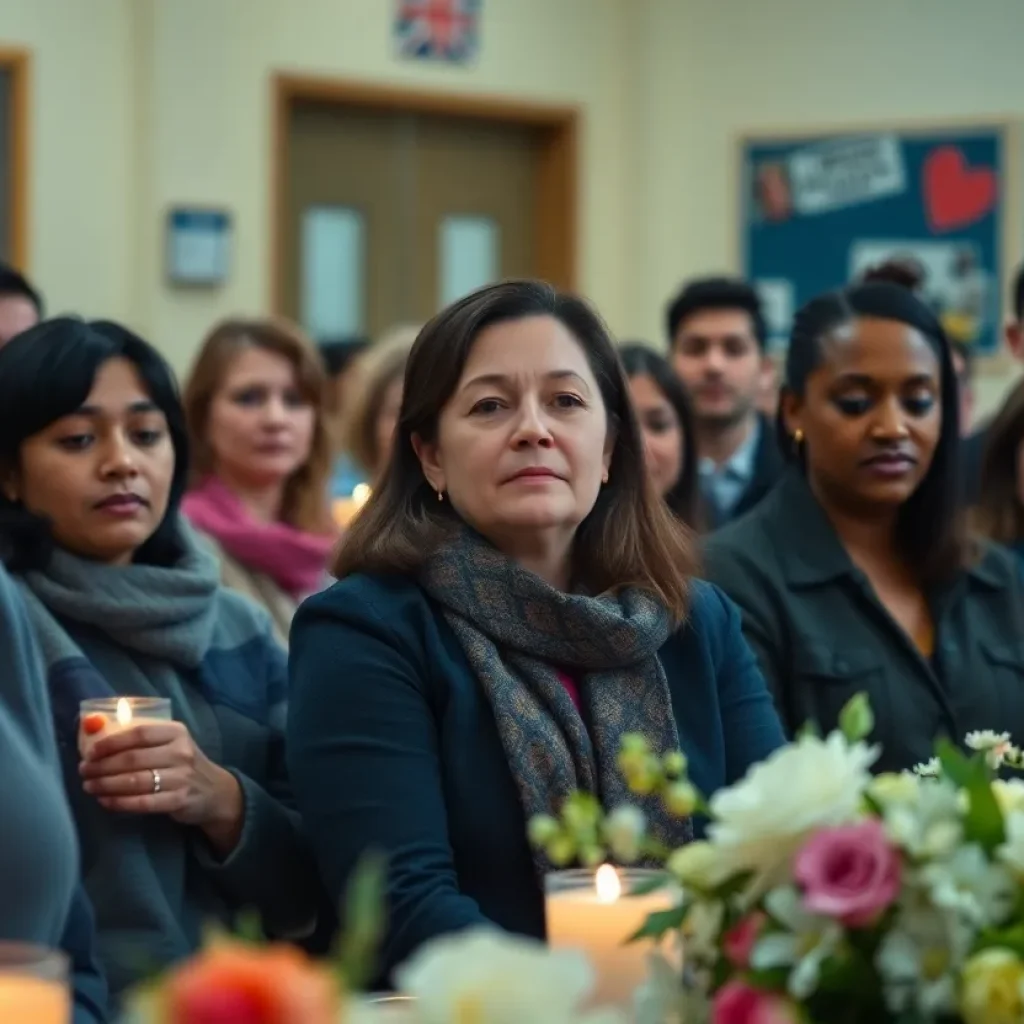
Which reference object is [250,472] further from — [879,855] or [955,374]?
[879,855]

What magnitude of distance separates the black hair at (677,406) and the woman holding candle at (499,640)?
1692mm

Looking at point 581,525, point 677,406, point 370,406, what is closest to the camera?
point 581,525

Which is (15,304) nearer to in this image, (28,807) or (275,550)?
(275,550)

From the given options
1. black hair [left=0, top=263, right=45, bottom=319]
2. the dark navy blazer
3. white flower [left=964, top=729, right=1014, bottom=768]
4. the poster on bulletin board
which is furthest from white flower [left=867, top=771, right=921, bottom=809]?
the poster on bulletin board

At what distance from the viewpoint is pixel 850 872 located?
113 cm

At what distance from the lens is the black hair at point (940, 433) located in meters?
3.02

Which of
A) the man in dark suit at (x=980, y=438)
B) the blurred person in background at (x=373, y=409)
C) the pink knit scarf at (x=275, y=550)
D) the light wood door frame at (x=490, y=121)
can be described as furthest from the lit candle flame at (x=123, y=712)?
the light wood door frame at (x=490, y=121)

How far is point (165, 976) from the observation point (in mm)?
867

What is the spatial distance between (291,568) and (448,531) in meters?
1.57

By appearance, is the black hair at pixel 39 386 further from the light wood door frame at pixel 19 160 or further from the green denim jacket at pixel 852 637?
the light wood door frame at pixel 19 160

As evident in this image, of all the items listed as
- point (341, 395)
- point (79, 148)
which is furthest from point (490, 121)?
point (341, 395)

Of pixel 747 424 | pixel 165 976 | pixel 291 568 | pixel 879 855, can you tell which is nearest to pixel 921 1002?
pixel 879 855

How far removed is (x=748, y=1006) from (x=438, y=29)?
615 cm

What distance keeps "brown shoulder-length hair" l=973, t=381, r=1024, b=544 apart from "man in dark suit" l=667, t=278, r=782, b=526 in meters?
0.90
